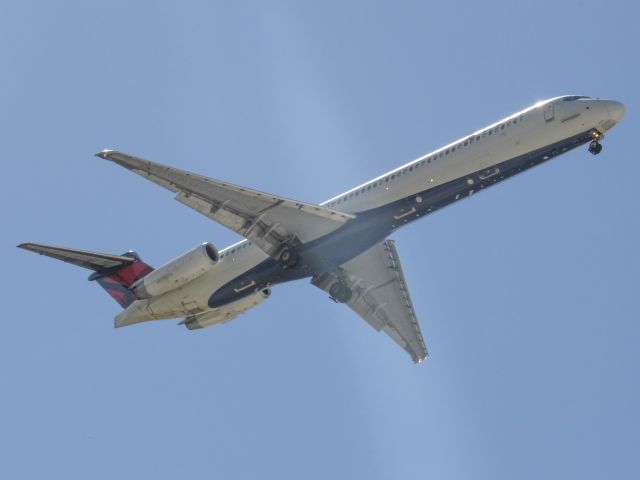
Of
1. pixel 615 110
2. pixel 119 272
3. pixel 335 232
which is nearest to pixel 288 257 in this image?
pixel 335 232

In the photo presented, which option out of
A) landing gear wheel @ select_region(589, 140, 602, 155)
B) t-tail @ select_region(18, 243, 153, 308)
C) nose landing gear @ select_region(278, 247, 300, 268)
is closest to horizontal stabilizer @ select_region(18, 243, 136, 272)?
t-tail @ select_region(18, 243, 153, 308)

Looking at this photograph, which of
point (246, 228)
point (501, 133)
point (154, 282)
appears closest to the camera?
point (501, 133)

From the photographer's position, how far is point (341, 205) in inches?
1276

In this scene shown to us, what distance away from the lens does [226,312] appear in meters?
35.7

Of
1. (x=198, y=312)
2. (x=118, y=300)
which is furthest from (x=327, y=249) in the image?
(x=118, y=300)

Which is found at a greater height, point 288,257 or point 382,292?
point 288,257

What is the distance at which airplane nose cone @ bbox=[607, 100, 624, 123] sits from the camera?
29062 millimetres

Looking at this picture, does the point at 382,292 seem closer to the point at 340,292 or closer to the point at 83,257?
the point at 340,292

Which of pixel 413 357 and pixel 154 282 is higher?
pixel 154 282

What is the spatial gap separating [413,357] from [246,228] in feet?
30.7

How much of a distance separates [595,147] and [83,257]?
58.1 ft

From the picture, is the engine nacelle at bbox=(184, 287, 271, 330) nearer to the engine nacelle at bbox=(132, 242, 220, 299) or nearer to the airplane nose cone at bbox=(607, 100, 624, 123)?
the engine nacelle at bbox=(132, 242, 220, 299)

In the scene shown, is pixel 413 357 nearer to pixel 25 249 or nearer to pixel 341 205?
pixel 341 205

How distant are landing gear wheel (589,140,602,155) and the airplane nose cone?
33.3 inches
